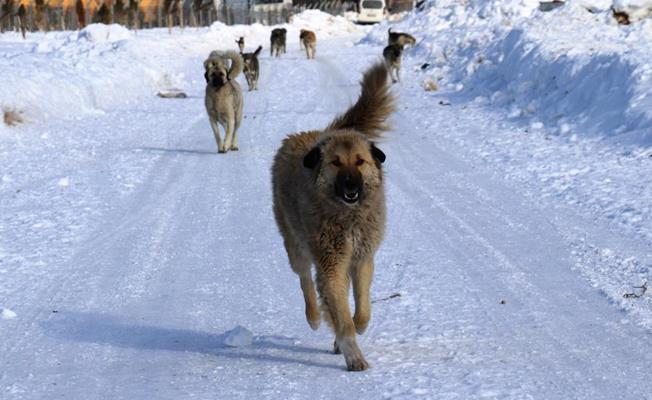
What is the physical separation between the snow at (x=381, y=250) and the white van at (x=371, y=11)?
46311mm

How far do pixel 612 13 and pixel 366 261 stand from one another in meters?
20.5

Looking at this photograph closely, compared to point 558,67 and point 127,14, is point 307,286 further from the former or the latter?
point 127,14

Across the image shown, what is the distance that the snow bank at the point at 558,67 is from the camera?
14461mm

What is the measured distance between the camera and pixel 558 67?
60.7ft

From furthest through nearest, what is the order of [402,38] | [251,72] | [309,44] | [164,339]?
[309,44] < [402,38] < [251,72] < [164,339]

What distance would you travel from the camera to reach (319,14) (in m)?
67.3

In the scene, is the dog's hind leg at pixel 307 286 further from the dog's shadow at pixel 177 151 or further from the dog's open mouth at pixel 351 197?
the dog's shadow at pixel 177 151

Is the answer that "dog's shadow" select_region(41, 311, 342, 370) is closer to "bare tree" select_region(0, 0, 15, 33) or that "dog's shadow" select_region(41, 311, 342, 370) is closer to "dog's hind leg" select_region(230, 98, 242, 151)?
"dog's hind leg" select_region(230, 98, 242, 151)

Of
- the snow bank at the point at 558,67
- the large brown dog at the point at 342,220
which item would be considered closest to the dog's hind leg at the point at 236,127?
the snow bank at the point at 558,67

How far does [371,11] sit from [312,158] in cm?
6216

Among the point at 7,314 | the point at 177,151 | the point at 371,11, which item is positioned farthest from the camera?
the point at 371,11

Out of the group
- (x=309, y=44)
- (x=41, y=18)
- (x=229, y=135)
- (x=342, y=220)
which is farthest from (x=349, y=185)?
(x=41, y=18)

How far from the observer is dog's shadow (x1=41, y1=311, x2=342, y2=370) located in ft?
19.0

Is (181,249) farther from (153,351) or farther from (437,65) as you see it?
(437,65)
